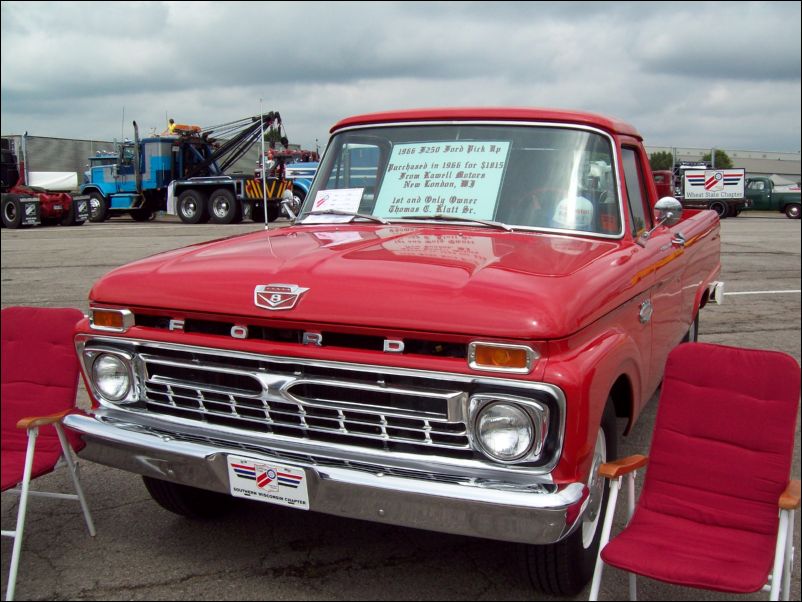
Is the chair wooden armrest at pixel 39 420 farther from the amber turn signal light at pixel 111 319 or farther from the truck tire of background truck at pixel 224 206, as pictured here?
the truck tire of background truck at pixel 224 206

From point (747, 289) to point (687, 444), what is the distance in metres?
8.54

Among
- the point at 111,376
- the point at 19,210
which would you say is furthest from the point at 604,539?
the point at 19,210

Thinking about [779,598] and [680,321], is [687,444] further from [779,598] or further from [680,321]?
[680,321]

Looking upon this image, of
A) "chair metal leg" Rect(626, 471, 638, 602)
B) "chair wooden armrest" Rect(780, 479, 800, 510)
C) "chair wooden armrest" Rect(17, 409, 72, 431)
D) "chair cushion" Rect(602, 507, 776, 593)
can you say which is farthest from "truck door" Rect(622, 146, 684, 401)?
"chair wooden armrest" Rect(17, 409, 72, 431)

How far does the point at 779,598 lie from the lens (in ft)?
8.99

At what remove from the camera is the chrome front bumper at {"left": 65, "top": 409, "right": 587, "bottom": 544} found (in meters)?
2.61

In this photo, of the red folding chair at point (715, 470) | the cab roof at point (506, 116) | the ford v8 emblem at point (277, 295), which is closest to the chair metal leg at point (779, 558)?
the red folding chair at point (715, 470)

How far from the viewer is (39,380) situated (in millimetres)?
3777

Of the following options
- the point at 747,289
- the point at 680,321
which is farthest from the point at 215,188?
the point at 680,321

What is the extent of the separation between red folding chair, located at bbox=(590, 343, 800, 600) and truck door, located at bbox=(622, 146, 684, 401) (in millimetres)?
445

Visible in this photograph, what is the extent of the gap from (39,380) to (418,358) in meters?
2.02

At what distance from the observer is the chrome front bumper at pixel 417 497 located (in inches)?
103

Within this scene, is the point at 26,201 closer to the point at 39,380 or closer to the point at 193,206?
the point at 193,206

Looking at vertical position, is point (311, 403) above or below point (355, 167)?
below
